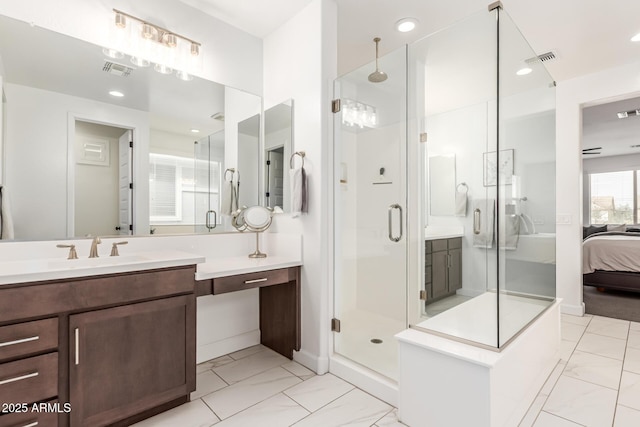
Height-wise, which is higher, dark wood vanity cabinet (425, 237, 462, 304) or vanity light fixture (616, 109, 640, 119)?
vanity light fixture (616, 109, 640, 119)

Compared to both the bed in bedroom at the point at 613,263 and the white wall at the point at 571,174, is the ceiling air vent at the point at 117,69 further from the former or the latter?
the bed in bedroom at the point at 613,263

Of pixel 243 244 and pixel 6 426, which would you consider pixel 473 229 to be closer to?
pixel 243 244

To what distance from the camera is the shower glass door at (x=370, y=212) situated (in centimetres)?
218

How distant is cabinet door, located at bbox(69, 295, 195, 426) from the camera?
144 cm

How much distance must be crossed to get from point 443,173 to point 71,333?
2581 millimetres

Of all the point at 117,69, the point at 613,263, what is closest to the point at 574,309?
the point at 613,263

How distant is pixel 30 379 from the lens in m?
1.31

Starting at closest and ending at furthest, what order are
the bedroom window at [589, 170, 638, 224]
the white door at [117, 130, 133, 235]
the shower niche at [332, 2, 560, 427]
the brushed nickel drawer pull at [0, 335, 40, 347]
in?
the brushed nickel drawer pull at [0, 335, 40, 347]
the shower niche at [332, 2, 560, 427]
the white door at [117, 130, 133, 235]
the bedroom window at [589, 170, 638, 224]

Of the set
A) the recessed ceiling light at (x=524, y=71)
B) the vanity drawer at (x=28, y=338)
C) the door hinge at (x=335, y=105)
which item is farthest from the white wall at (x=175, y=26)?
the recessed ceiling light at (x=524, y=71)

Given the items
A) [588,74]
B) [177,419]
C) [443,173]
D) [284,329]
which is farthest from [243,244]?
[588,74]

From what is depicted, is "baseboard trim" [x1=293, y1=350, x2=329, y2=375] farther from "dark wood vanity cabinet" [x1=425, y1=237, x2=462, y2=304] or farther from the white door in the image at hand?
the white door

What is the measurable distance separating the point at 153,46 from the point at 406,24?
197 cm

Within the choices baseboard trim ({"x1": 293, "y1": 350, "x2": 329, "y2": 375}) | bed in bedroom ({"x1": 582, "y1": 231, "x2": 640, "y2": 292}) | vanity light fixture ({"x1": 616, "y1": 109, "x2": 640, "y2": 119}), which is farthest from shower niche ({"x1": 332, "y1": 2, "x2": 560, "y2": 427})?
vanity light fixture ({"x1": 616, "y1": 109, "x2": 640, "y2": 119})

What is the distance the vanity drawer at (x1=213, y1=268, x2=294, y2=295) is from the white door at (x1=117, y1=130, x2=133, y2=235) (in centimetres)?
75
